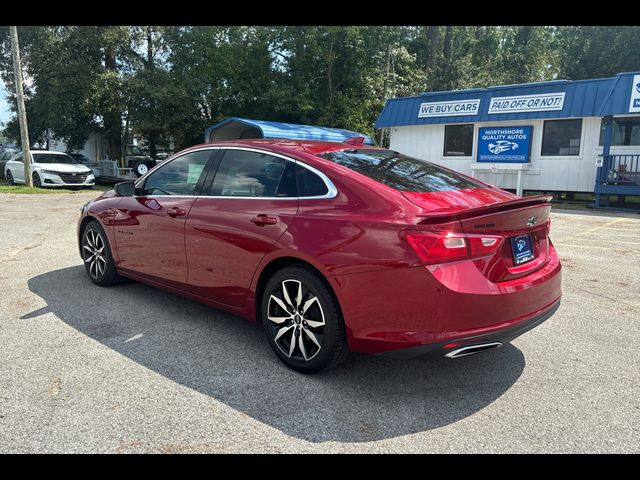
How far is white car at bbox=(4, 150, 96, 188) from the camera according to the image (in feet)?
61.9

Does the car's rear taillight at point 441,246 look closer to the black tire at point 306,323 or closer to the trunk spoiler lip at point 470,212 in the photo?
the trunk spoiler lip at point 470,212

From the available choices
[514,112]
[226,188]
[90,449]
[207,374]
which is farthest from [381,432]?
[514,112]

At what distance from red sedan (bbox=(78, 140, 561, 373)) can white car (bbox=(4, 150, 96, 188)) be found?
16991 mm

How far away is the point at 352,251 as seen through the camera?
304 cm

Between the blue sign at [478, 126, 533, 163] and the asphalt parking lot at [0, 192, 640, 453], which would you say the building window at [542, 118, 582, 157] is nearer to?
the blue sign at [478, 126, 533, 163]

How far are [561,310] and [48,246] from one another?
24.2 ft

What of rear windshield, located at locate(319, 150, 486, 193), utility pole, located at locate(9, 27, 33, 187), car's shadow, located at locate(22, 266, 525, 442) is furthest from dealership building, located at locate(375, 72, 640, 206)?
utility pole, located at locate(9, 27, 33, 187)

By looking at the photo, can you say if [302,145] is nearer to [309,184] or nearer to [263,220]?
[309,184]

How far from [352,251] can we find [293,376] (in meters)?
1.00

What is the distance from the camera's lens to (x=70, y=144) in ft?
92.2

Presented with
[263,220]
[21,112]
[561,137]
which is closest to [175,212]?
[263,220]
